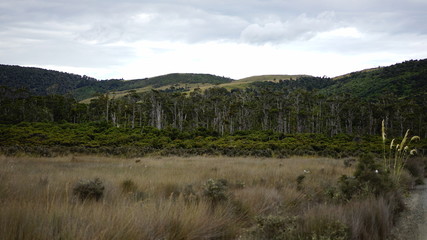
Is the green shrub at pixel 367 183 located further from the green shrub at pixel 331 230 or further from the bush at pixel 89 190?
the bush at pixel 89 190

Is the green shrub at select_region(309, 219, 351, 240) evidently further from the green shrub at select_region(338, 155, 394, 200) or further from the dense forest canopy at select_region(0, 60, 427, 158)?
the dense forest canopy at select_region(0, 60, 427, 158)

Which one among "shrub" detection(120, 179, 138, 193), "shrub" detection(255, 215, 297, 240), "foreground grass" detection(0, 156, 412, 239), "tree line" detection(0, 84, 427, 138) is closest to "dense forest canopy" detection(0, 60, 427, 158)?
"tree line" detection(0, 84, 427, 138)

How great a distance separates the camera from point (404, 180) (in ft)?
37.7

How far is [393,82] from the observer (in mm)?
130625

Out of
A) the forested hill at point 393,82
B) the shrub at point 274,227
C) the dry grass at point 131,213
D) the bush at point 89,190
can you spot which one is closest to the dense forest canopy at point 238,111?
the forested hill at point 393,82

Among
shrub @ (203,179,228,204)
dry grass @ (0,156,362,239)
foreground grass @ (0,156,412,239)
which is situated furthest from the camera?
shrub @ (203,179,228,204)

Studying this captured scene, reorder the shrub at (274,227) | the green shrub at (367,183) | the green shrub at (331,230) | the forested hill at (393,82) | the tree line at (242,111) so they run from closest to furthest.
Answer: the green shrub at (331,230), the shrub at (274,227), the green shrub at (367,183), the tree line at (242,111), the forested hill at (393,82)

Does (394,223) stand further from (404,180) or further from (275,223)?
(404,180)

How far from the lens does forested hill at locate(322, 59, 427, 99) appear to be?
118 m

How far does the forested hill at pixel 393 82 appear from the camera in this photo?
118 metres

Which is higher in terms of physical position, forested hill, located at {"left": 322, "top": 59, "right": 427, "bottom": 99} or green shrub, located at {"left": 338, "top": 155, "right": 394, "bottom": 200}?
forested hill, located at {"left": 322, "top": 59, "right": 427, "bottom": 99}

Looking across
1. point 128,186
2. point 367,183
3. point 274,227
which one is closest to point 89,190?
point 128,186

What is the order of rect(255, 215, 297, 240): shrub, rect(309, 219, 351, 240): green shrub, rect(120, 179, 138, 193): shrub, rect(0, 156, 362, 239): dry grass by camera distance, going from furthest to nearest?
rect(120, 179, 138, 193): shrub
rect(255, 215, 297, 240): shrub
rect(309, 219, 351, 240): green shrub
rect(0, 156, 362, 239): dry grass

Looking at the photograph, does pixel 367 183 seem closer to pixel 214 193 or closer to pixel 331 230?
pixel 331 230
